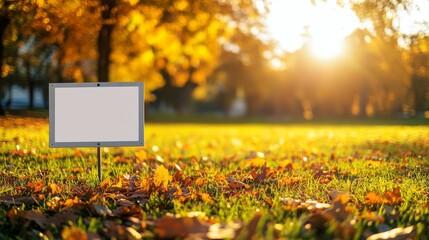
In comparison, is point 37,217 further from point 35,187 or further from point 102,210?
point 35,187

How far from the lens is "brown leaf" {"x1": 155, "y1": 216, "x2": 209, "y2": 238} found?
2727 millimetres

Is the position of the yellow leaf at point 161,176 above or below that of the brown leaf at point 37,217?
above

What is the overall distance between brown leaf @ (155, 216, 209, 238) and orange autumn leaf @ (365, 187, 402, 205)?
1496 mm

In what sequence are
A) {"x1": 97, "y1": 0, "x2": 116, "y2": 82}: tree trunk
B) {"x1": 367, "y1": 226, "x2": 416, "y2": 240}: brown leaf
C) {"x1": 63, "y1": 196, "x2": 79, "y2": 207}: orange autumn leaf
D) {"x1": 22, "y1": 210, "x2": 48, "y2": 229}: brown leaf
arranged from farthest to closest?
1. {"x1": 97, "y1": 0, "x2": 116, "y2": 82}: tree trunk
2. {"x1": 63, "y1": 196, "x2": 79, "y2": 207}: orange autumn leaf
3. {"x1": 22, "y1": 210, "x2": 48, "y2": 229}: brown leaf
4. {"x1": 367, "y1": 226, "x2": 416, "y2": 240}: brown leaf

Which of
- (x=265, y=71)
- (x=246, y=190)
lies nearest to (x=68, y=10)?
(x=246, y=190)

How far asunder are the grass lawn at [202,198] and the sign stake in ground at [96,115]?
1.27 ft

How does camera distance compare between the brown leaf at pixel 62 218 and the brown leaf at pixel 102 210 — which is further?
the brown leaf at pixel 102 210

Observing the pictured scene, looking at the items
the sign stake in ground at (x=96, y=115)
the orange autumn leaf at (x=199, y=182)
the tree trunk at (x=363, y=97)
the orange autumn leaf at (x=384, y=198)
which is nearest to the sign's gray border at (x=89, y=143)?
the sign stake in ground at (x=96, y=115)

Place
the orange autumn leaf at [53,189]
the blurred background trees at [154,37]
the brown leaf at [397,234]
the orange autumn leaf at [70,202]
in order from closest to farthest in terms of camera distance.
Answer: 1. the brown leaf at [397,234]
2. the orange autumn leaf at [70,202]
3. the orange autumn leaf at [53,189]
4. the blurred background trees at [154,37]

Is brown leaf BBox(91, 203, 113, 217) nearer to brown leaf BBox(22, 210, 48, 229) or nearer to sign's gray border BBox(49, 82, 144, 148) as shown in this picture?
brown leaf BBox(22, 210, 48, 229)

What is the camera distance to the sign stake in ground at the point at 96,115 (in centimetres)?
442

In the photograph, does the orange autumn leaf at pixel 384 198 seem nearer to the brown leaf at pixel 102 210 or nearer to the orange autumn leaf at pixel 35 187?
the brown leaf at pixel 102 210

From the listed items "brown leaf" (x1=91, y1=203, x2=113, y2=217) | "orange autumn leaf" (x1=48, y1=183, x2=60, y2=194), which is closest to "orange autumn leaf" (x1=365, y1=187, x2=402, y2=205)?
"brown leaf" (x1=91, y1=203, x2=113, y2=217)

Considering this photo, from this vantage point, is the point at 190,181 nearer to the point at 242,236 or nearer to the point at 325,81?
the point at 242,236
